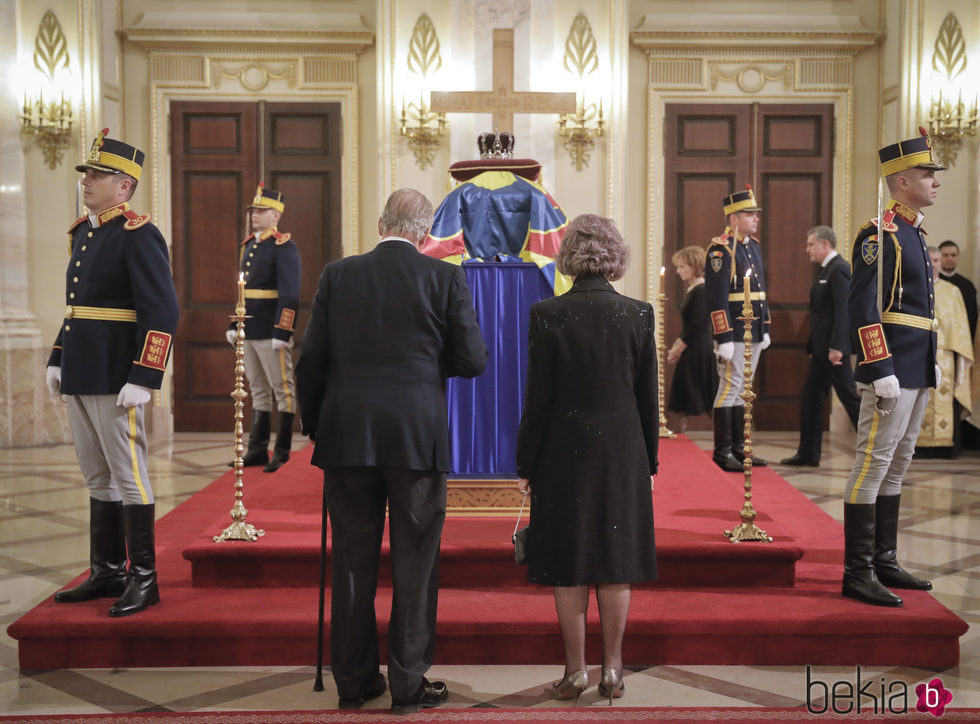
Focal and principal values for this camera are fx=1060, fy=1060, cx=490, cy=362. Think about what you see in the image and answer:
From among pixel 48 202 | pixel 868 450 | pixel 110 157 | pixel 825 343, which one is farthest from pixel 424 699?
pixel 48 202

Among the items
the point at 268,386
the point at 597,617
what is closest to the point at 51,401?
the point at 268,386

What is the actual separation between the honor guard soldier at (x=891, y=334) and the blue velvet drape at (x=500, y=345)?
131 centimetres

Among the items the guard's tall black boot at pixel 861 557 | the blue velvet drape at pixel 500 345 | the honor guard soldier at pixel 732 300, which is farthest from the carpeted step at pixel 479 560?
the honor guard soldier at pixel 732 300

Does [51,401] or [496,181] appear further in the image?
[51,401]

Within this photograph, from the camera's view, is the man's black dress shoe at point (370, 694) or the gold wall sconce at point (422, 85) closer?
the man's black dress shoe at point (370, 694)

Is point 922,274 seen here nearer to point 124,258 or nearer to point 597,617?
point 597,617

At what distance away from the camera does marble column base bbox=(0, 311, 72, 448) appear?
7984 mm

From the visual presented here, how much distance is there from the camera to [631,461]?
3113 mm

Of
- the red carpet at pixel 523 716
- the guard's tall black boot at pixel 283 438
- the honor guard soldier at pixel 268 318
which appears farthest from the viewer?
the guard's tall black boot at pixel 283 438

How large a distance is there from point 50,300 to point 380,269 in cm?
602

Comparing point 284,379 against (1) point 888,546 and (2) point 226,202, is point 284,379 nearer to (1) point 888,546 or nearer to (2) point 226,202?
(2) point 226,202

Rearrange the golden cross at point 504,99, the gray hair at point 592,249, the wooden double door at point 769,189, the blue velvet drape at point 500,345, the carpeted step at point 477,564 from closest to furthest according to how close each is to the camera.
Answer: the gray hair at point 592,249 → the carpeted step at point 477,564 → the blue velvet drape at point 500,345 → the golden cross at point 504,99 → the wooden double door at point 769,189

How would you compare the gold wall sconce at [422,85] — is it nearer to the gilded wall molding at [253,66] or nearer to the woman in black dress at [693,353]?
the gilded wall molding at [253,66]

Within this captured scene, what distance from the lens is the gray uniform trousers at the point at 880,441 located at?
13.0 ft
